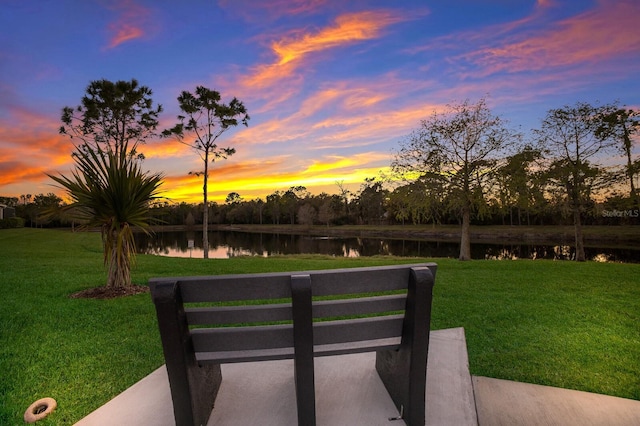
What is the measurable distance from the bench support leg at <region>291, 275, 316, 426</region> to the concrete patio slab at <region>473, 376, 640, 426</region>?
1.53 meters

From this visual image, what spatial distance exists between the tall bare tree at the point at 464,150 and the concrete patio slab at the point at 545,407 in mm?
15439

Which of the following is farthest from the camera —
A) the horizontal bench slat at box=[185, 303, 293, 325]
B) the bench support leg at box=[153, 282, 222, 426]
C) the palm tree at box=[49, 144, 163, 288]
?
the palm tree at box=[49, 144, 163, 288]

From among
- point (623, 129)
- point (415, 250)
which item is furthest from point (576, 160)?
point (415, 250)

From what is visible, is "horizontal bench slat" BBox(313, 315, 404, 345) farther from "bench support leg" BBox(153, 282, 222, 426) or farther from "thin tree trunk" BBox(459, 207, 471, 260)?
"thin tree trunk" BBox(459, 207, 471, 260)

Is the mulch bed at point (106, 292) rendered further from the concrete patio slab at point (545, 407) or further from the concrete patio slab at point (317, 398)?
the concrete patio slab at point (545, 407)

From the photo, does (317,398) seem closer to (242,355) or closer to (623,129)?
(242,355)

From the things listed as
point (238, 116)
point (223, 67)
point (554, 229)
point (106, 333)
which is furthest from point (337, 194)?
point (106, 333)

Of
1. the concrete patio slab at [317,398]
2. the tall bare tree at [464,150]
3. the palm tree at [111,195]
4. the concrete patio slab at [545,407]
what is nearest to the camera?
the concrete patio slab at [317,398]

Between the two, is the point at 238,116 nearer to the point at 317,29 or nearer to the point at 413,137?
the point at 413,137

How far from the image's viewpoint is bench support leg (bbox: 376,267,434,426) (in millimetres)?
2230

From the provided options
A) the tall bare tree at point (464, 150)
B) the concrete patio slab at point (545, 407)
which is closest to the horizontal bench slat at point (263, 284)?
the concrete patio slab at point (545, 407)

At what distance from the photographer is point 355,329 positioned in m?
2.32

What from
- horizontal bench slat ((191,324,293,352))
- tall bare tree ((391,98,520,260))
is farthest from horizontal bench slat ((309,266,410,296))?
tall bare tree ((391,98,520,260))

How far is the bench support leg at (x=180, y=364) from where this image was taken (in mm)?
1996
